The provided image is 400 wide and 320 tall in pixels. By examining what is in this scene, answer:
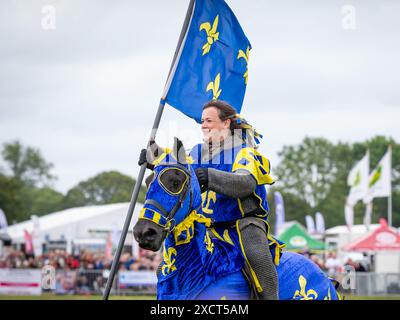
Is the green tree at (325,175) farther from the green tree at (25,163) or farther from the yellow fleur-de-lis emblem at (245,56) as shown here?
the yellow fleur-de-lis emblem at (245,56)

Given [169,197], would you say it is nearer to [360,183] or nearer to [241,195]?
[241,195]

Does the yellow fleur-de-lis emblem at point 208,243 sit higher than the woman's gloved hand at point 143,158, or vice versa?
the woman's gloved hand at point 143,158

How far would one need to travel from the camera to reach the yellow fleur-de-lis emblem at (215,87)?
33.6 ft

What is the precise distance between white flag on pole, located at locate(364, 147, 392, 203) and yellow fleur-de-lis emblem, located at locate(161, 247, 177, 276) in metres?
42.5

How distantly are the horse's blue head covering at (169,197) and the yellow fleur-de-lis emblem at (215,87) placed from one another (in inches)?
149

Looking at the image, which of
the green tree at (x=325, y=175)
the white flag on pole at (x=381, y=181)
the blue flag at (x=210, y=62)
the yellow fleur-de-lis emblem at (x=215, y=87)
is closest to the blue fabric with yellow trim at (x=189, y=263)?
the blue flag at (x=210, y=62)

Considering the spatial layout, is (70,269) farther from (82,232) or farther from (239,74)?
(239,74)

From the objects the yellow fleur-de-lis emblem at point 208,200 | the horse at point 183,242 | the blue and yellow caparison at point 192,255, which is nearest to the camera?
the horse at point 183,242

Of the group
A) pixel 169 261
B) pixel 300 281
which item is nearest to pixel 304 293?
pixel 300 281

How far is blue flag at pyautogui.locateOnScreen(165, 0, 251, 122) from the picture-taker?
390 inches

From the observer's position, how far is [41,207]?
12138 centimetres

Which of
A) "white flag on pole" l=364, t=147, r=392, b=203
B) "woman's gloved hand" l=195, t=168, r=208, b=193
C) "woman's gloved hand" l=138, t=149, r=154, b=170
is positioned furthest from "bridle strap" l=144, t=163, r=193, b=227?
"white flag on pole" l=364, t=147, r=392, b=203

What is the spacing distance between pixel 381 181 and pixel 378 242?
9.61 meters

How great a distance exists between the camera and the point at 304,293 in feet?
25.5
